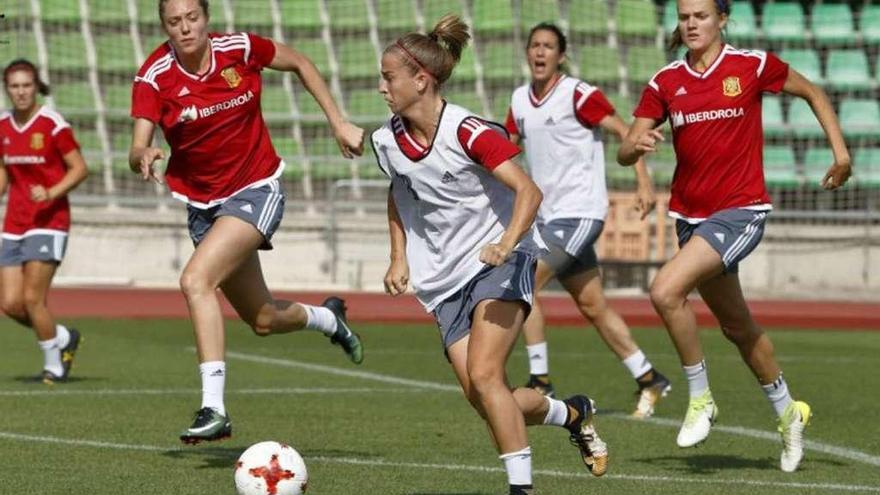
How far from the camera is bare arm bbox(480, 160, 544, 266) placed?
625cm

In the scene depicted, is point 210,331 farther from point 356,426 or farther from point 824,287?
point 824,287

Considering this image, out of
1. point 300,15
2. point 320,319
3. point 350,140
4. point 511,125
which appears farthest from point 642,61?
point 350,140

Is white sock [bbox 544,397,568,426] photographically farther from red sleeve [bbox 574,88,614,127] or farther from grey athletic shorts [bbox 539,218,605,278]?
red sleeve [bbox 574,88,614,127]

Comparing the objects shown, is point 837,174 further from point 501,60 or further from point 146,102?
point 501,60

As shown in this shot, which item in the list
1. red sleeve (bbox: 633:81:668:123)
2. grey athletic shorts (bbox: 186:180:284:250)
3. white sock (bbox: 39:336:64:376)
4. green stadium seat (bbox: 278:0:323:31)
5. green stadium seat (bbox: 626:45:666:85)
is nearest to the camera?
red sleeve (bbox: 633:81:668:123)

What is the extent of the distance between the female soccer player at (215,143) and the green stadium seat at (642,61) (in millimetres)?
14868

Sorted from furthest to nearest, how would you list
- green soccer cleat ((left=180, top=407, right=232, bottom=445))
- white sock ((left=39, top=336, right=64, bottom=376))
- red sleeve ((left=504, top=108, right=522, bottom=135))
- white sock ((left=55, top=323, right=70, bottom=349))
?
1. white sock ((left=55, top=323, right=70, bottom=349))
2. white sock ((left=39, top=336, right=64, bottom=376))
3. red sleeve ((left=504, top=108, right=522, bottom=135))
4. green soccer cleat ((left=180, top=407, right=232, bottom=445))

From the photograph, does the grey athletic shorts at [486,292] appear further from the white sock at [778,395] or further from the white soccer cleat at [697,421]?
the white sock at [778,395]

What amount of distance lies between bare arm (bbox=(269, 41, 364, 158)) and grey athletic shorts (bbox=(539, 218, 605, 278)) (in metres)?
2.65

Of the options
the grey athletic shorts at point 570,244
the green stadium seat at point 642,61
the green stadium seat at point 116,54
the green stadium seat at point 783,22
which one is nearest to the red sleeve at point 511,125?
the grey athletic shorts at point 570,244

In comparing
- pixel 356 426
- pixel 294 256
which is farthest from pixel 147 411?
pixel 294 256

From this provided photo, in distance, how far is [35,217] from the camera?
40.3 feet

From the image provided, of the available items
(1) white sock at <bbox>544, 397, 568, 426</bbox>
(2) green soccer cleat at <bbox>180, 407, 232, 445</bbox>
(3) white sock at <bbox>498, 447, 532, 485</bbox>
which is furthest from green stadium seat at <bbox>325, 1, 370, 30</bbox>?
(3) white sock at <bbox>498, 447, 532, 485</bbox>

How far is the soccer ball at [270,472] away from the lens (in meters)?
6.66
